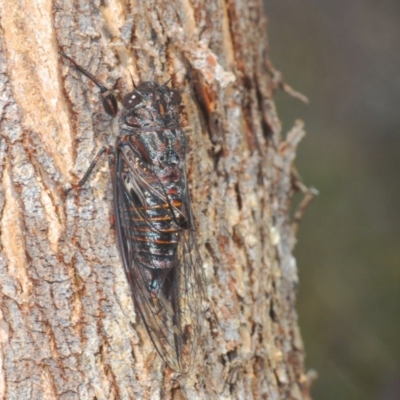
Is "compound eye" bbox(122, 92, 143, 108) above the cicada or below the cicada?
above

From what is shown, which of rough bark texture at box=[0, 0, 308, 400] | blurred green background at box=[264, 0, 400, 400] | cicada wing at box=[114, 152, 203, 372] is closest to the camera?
rough bark texture at box=[0, 0, 308, 400]

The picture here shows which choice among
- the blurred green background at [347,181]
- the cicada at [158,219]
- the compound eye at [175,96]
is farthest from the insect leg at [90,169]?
the blurred green background at [347,181]

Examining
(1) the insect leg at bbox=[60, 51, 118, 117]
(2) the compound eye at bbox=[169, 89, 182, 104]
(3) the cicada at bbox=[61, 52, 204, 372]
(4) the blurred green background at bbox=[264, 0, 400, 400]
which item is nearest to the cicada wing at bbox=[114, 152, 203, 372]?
(3) the cicada at bbox=[61, 52, 204, 372]

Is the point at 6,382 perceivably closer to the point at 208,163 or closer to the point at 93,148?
the point at 93,148

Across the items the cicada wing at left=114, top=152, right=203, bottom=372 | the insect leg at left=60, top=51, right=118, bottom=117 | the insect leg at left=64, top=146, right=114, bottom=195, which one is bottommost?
the cicada wing at left=114, top=152, right=203, bottom=372

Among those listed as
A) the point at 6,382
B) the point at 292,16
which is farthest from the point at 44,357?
the point at 292,16

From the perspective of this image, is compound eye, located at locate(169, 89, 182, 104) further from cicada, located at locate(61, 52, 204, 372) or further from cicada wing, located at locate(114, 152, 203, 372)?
cicada wing, located at locate(114, 152, 203, 372)

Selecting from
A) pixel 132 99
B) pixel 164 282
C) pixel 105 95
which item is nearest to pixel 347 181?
pixel 164 282

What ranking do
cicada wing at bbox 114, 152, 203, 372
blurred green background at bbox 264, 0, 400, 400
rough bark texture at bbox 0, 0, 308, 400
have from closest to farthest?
rough bark texture at bbox 0, 0, 308, 400 → cicada wing at bbox 114, 152, 203, 372 → blurred green background at bbox 264, 0, 400, 400
